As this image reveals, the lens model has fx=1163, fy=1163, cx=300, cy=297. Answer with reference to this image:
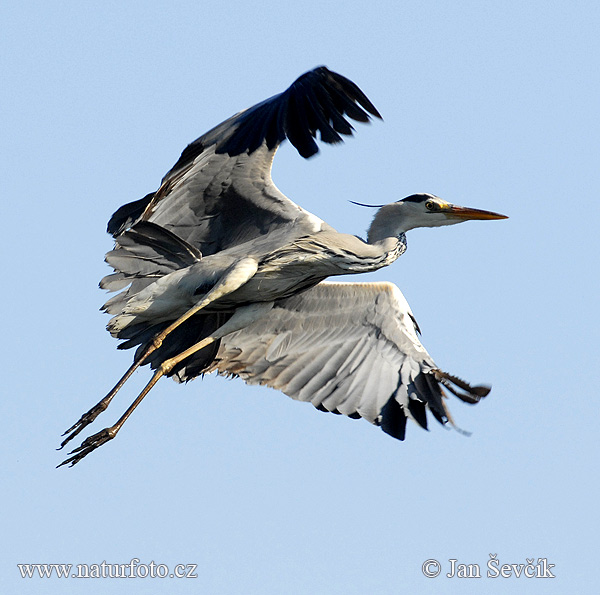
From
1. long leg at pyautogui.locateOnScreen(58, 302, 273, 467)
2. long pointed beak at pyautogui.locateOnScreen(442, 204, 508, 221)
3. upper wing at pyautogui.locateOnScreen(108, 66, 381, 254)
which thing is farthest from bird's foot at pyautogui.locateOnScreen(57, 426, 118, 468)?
long pointed beak at pyautogui.locateOnScreen(442, 204, 508, 221)

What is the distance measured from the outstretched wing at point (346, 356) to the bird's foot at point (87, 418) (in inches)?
43.1

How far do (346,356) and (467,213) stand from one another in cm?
175

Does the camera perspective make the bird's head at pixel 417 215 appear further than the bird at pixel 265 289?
Yes

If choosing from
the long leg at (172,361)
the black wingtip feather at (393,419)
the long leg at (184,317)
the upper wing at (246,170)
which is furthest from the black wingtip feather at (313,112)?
the black wingtip feather at (393,419)

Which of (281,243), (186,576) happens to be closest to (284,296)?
(281,243)

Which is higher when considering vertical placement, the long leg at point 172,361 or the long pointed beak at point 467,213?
the long pointed beak at point 467,213

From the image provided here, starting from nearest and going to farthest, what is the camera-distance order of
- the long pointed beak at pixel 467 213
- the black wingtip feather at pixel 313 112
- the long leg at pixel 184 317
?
1. the black wingtip feather at pixel 313 112
2. the long leg at pixel 184 317
3. the long pointed beak at pixel 467 213

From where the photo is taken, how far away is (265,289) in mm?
10234

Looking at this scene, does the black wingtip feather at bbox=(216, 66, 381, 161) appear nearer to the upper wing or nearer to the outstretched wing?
the upper wing

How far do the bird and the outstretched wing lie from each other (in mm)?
12

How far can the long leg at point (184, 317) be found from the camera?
9789mm

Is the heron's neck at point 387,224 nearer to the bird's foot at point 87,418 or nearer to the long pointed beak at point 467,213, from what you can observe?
the long pointed beak at point 467,213

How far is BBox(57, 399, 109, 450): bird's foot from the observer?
10070 millimetres

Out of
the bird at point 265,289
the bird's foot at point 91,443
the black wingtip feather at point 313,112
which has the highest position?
the black wingtip feather at point 313,112
